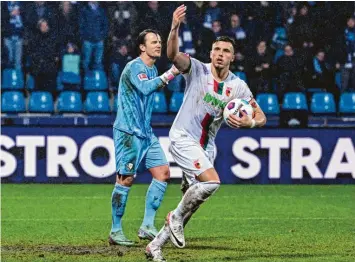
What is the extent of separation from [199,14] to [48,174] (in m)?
5.05

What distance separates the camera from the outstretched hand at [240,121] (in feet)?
28.0

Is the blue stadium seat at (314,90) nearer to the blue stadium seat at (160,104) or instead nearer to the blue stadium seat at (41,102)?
the blue stadium seat at (160,104)

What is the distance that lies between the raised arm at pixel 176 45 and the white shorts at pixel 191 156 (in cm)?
68

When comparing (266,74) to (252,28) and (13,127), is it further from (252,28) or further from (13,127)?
(13,127)

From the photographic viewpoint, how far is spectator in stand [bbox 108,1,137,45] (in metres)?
19.4

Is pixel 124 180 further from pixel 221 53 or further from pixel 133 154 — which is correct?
pixel 221 53

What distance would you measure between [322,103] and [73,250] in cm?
1132

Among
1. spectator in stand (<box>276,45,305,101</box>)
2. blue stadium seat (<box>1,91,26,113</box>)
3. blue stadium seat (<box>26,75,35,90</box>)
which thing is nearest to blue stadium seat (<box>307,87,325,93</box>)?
spectator in stand (<box>276,45,305,101</box>)

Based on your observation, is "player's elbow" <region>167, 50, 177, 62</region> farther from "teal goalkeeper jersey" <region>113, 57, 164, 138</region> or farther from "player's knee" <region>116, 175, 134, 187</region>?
"player's knee" <region>116, 175, 134, 187</region>

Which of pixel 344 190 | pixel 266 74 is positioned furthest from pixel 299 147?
pixel 266 74

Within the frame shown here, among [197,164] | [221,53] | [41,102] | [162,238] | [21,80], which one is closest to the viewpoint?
[162,238]

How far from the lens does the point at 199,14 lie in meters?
19.7

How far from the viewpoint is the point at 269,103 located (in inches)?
770

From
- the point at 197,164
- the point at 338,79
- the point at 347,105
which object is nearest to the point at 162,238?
the point at 197,164
